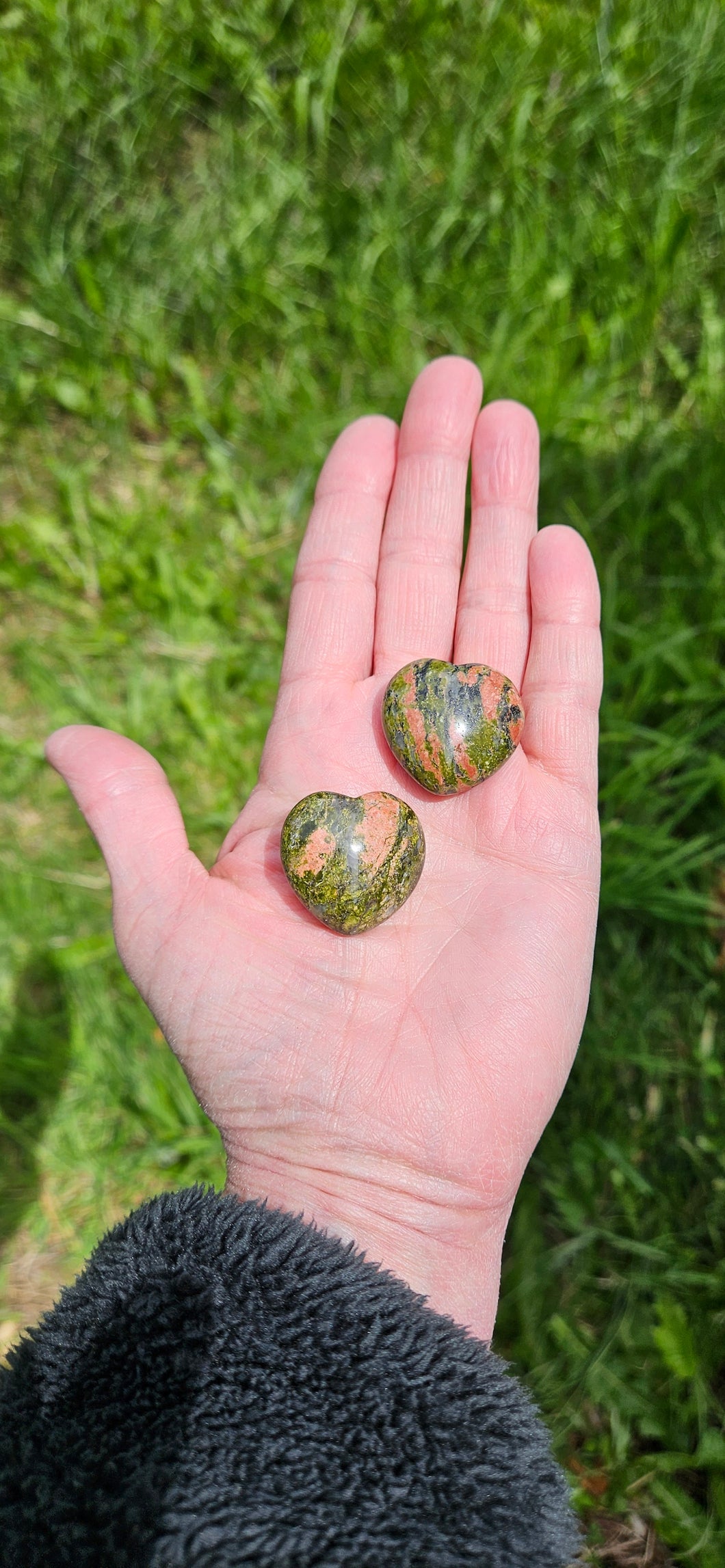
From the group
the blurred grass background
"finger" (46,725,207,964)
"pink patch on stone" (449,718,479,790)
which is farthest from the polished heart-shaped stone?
the blurred grass background

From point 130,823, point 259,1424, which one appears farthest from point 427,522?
point 259,1424

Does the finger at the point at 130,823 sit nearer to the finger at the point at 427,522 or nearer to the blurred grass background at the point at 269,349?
the finger at the point at 427,522

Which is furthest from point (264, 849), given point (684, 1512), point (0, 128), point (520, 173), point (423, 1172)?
point (0, 128)

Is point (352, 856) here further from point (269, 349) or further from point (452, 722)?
point (269, 349)

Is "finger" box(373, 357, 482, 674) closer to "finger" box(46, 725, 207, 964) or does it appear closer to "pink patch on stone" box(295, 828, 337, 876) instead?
"pink patch on stone" box(295, 828, 337, 876)

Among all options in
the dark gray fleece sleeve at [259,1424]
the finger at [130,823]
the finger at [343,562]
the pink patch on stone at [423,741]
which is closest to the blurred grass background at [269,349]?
the finger at [343,562]

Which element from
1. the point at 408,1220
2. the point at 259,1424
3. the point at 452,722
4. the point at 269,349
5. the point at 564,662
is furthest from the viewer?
the point at 269,349

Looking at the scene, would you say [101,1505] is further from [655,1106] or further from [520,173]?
[520,173]
